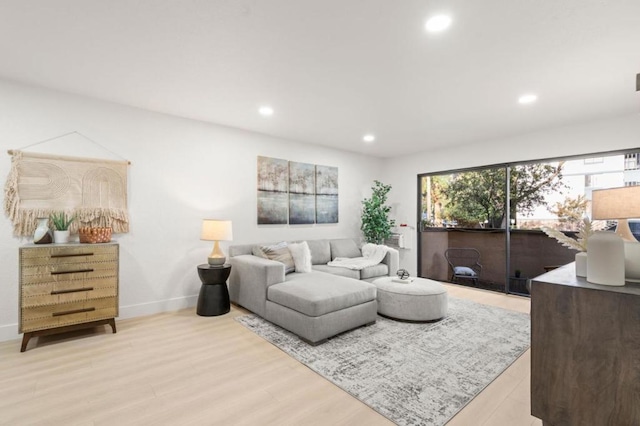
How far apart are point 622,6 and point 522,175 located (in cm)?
325

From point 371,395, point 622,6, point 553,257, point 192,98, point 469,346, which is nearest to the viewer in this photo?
point 622,6

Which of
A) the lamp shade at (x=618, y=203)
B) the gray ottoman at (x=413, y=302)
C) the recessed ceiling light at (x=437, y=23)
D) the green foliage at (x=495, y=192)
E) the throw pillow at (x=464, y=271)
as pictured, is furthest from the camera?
the throw pillow at (x=464, y=271)

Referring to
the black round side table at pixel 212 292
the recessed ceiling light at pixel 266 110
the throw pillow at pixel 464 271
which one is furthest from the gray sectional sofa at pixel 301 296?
the throw pillow at pixel 464 271

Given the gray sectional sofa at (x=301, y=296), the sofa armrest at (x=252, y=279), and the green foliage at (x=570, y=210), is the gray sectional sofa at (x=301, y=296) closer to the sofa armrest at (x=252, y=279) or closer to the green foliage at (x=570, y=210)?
the sofa armrest at (x=252, y=279)

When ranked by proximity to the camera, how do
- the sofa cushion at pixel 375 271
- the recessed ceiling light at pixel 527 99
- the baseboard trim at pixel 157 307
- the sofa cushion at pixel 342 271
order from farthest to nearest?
the sofa cushion at pixel 375 271 → the sofa cushion at pixel 342 271 → the baseboard trim at pixel 157 307 → the recessed ceiling light at pixel 527 99

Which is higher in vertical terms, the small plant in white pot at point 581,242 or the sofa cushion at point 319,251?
the small plant in white pot at point 581,242

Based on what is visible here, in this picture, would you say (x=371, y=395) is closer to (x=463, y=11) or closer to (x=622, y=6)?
(x=463, y=11)

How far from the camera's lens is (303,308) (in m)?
2.79

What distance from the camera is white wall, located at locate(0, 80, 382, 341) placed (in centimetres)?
285

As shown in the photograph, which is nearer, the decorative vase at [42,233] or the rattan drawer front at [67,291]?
the rattan drawer front at [67,291]

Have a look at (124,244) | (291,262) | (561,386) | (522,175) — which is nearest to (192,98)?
(124,244)

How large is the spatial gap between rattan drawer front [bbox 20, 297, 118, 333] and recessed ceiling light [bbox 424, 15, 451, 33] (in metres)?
Result: 3.67

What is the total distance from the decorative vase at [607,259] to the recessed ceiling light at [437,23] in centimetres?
155

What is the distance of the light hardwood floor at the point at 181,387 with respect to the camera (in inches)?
69.2
